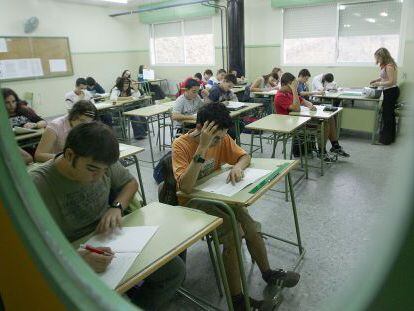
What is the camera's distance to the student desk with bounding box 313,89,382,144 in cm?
488

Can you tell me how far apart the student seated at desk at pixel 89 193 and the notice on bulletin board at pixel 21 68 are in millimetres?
7082

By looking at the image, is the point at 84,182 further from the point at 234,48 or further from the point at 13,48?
the point at 13,48

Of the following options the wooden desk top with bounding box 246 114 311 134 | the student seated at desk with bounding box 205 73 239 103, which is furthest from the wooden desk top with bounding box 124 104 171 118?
the wooden desk top with bounding box 246 114 311 134

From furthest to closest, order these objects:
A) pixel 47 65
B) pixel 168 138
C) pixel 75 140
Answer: pixel 47 65 < pixel 168 138 < pixel 75 140

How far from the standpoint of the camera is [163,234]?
1.40 metres

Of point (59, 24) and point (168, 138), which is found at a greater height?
point (59, 24)

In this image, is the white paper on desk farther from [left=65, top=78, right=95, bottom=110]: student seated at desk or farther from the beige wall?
the beige wall

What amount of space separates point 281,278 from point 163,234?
92 centimetres

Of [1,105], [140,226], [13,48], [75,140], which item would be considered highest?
[13,48]

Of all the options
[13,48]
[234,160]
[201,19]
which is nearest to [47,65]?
[13,48]

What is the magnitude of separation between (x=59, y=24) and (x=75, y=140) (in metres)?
8.34

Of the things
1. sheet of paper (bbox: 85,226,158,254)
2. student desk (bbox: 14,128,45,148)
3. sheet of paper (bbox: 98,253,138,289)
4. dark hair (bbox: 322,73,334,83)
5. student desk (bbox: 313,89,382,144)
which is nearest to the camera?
sheet of paper (bbox: 98,253,138,289)

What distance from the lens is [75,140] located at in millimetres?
1382

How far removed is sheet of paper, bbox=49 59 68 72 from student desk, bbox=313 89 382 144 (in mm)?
6403
